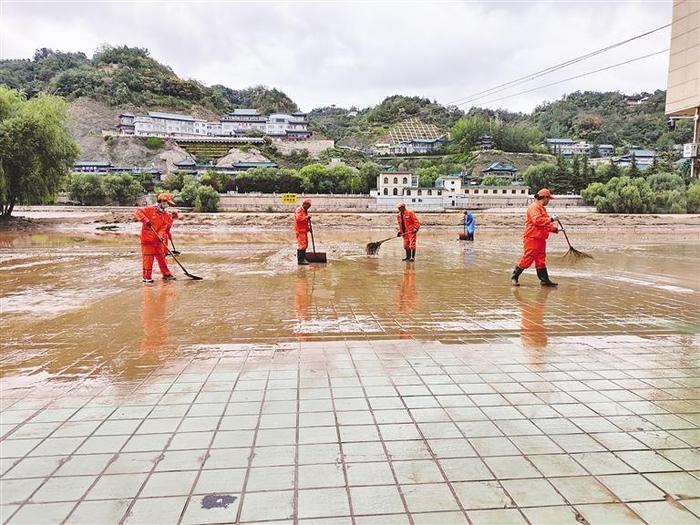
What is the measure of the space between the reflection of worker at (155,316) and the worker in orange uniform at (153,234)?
523mm

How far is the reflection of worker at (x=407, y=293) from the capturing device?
650 centimetres

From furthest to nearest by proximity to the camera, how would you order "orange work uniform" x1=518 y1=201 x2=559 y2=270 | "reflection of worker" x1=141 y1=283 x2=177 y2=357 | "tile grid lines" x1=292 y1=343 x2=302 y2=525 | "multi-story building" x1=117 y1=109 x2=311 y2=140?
1. "multi-story building" x1=117 y1=109 x2=311 y2=140
2. "orange work uniform" x1=518 y1=201 x2=559 y2=270
3. "reflection of worker" x1=141 y1=283 x2=177 y2=357
4. "tile grid lines" x1=292 y1=343 x2=302 y2=525

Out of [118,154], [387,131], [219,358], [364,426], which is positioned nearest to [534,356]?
[364,426]

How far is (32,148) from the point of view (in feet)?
83.1

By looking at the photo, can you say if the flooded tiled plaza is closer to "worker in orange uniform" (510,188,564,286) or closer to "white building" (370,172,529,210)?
"worker in orange uniform" (510,188,564,286)

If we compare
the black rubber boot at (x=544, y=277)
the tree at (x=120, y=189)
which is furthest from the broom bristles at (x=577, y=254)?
the tree at (x=120, y=189)

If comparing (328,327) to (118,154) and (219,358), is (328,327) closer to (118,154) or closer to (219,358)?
(219,358)

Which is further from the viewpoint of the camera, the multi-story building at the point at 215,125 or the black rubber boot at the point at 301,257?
the multi-story building at the point at 215,125

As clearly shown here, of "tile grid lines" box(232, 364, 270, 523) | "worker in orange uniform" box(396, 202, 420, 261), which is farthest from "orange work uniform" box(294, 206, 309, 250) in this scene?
"tile grid lines" box(232, 364, 270, 523)

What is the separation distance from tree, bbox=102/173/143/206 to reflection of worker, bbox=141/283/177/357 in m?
49.9

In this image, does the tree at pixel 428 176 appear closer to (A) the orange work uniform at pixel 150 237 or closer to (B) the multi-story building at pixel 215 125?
(B) the multi-story building at pixel 215 125

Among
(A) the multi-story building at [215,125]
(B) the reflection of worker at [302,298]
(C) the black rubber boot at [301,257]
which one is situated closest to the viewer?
(B) the reflection of worker at [302,298]

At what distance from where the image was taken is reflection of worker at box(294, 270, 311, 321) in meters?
6.00

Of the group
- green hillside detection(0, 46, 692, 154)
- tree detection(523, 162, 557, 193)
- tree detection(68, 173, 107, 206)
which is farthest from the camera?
green hillside detection(0, 46, 692, 154)
